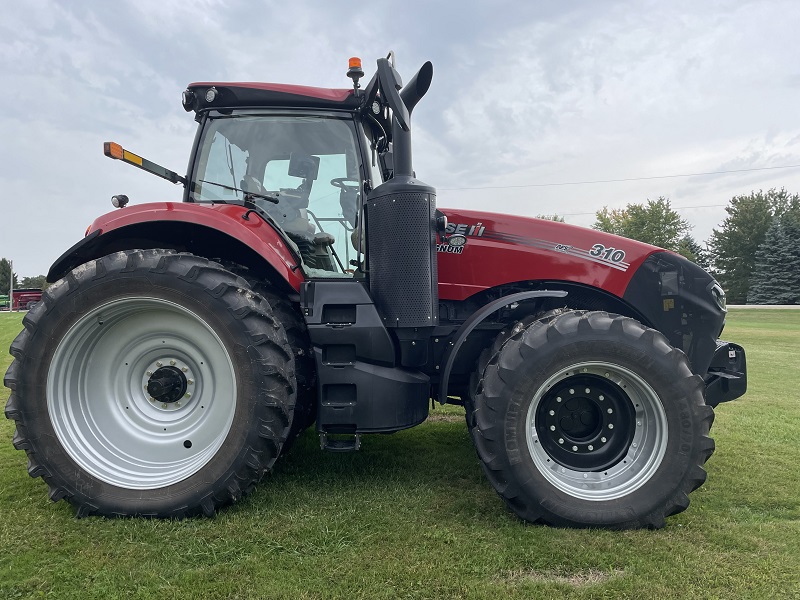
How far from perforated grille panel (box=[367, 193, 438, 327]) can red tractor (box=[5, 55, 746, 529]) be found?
0.5 inches

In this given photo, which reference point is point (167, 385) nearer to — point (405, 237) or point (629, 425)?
point (405, 237)

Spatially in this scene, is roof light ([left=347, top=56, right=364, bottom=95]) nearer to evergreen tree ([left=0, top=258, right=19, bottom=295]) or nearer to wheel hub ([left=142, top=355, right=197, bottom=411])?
wheel hub ([left=142, top=355, right=197, bottom=411])

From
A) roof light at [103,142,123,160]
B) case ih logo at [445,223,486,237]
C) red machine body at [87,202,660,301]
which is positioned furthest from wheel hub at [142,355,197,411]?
case ih logo at [445,223,486,237]

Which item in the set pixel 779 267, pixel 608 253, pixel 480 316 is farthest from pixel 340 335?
pixel 779 267

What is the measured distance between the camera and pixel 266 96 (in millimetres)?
3303

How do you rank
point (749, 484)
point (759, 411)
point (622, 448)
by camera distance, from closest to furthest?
1. point (622, 448)
2. point (749, 484)
3. point (759, 411)

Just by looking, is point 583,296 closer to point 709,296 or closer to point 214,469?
point 709,296

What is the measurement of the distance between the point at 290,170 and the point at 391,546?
2.25m

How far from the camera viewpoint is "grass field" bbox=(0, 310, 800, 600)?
2.06m

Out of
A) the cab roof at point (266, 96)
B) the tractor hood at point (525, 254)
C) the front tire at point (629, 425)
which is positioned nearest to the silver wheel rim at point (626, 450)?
the front tire at point (629, 425)

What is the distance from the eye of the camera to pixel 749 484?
3205 millimetres

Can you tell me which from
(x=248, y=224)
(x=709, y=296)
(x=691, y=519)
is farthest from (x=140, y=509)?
(x=709, y=296)

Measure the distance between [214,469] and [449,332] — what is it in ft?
5.13

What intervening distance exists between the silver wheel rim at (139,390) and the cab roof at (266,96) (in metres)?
1.38
